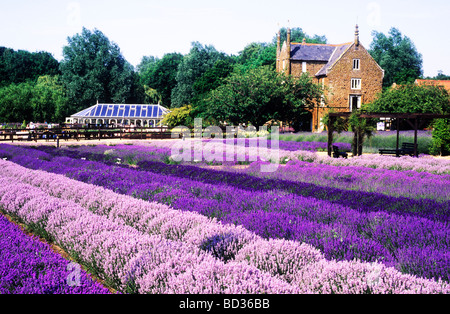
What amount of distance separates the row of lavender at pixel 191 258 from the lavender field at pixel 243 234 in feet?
0.04

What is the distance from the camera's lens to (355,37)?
46.8m

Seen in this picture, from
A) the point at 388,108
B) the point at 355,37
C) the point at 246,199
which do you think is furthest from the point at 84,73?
the point at 246,199

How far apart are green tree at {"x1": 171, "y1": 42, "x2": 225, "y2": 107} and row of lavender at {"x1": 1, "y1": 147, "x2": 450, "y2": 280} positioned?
59.4 meters

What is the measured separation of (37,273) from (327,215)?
3.94 m

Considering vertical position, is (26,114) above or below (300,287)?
above

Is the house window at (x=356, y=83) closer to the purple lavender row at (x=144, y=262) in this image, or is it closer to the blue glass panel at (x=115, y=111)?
the blue glass panel at (x=115, y=111)

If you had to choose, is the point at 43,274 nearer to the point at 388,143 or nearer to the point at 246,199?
the point at 246,199

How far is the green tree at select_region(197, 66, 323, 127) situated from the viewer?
37.6 metres

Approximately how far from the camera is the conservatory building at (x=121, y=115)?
161ft

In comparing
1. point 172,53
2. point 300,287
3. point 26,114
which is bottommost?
point 300,287

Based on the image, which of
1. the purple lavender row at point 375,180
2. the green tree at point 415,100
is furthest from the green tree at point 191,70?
the purple lavender row at point 375,180

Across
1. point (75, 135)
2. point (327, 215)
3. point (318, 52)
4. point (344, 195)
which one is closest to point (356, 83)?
point (318, 52)
